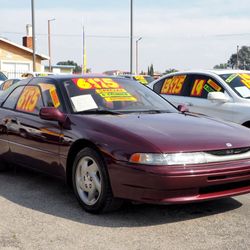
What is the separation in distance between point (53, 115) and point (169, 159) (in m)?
1.55

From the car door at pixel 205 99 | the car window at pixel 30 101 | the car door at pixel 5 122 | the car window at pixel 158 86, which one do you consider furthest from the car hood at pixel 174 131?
the car window at pixel 158 86

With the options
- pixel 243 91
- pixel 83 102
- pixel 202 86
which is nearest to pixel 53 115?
pixel 83 102

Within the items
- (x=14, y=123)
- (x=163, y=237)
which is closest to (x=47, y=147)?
(x=14, y=123)

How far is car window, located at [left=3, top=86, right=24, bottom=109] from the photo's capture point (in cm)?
652

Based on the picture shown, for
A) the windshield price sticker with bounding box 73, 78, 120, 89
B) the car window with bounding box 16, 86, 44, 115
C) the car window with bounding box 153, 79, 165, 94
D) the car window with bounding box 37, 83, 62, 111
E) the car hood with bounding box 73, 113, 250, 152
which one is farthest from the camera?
the car window with bounding box 153, 79, 165, 94

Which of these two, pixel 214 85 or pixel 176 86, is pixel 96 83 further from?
pixel 176 86

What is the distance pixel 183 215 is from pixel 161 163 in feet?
2.59

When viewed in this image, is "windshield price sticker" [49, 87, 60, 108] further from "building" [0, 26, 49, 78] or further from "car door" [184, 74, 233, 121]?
"building" [0, 26, 49, 78]

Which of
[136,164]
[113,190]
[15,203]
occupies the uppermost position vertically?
[136,164]

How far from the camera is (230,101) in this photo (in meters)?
7.86

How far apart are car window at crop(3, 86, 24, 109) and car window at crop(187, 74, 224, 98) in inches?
131

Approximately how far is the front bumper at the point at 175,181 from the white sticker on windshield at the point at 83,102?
43.7 inches

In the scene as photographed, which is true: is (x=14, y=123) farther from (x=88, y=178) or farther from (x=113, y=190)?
(x=113, y=190)

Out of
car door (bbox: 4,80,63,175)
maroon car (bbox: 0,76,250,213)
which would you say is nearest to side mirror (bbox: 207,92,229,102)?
maroon car (bbox: 0,76,250,213)
